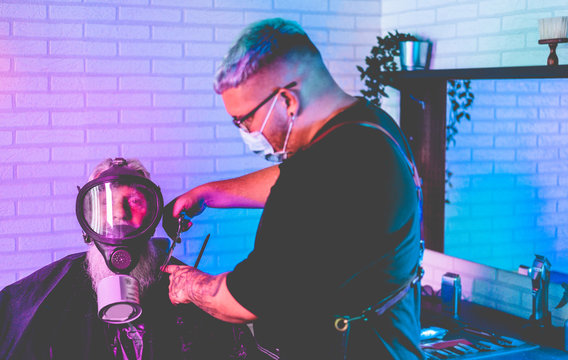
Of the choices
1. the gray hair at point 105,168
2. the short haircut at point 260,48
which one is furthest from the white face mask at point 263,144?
the gray hair at point 105,168

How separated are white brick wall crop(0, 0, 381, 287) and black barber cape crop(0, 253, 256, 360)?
616mm

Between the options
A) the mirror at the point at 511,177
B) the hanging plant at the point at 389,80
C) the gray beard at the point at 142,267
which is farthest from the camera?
the hanging plant at the point at 389,80

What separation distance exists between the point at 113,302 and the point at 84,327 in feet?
1.14

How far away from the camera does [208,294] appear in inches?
59.6

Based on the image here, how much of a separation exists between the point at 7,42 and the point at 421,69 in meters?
2.08

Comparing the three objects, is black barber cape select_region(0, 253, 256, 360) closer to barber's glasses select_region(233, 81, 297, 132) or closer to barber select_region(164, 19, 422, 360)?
barber select_region(164, 19, 422, 360)

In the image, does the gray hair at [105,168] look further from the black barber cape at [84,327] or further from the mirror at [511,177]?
the mirror at [511,177]

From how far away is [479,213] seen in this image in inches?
122

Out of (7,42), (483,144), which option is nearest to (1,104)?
(7,42)

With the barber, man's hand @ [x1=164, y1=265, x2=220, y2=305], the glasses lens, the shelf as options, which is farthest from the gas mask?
the shelf

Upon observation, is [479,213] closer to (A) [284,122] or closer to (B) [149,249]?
(B) [149,249]

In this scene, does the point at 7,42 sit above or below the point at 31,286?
above

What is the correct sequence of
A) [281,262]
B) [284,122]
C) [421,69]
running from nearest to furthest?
[281,262] → [284,122] → [421,69]

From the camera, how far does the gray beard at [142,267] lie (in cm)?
246
